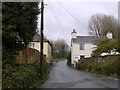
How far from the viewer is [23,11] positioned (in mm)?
17594

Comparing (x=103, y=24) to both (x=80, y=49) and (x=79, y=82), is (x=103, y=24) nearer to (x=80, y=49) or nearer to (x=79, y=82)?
(x=80, y=49)

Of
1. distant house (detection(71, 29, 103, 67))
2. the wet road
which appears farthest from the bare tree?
the wet road

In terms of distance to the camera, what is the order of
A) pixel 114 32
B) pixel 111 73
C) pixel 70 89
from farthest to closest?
pixel 114 32 < pixel 111 73 < pixel 70 89

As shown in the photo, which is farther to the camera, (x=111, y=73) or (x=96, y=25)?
(x=96, y=25)

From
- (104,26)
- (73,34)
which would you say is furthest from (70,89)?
(104,26)

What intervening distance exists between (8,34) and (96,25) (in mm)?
85854

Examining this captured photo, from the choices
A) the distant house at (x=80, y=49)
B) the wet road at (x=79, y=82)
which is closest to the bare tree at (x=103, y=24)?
the distant house at (x=80, y=49)

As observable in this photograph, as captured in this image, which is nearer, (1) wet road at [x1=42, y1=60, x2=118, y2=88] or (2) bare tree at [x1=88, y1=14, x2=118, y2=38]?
(1) wet road at [x1=42, y1=60, x2=118, y2=88]

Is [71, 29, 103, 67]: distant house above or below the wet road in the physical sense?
above

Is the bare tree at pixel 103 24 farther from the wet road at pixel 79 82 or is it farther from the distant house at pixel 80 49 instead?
the wet road at pixel 79 82

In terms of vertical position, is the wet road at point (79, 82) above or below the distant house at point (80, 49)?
below

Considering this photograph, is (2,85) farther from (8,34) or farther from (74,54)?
(74,54)

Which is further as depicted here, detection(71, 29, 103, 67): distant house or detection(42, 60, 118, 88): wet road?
detection(71, 29, 103, 67): distant house

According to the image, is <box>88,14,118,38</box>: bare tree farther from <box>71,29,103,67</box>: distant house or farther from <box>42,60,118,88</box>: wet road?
<box>42,60,118,88</box>: wet road
